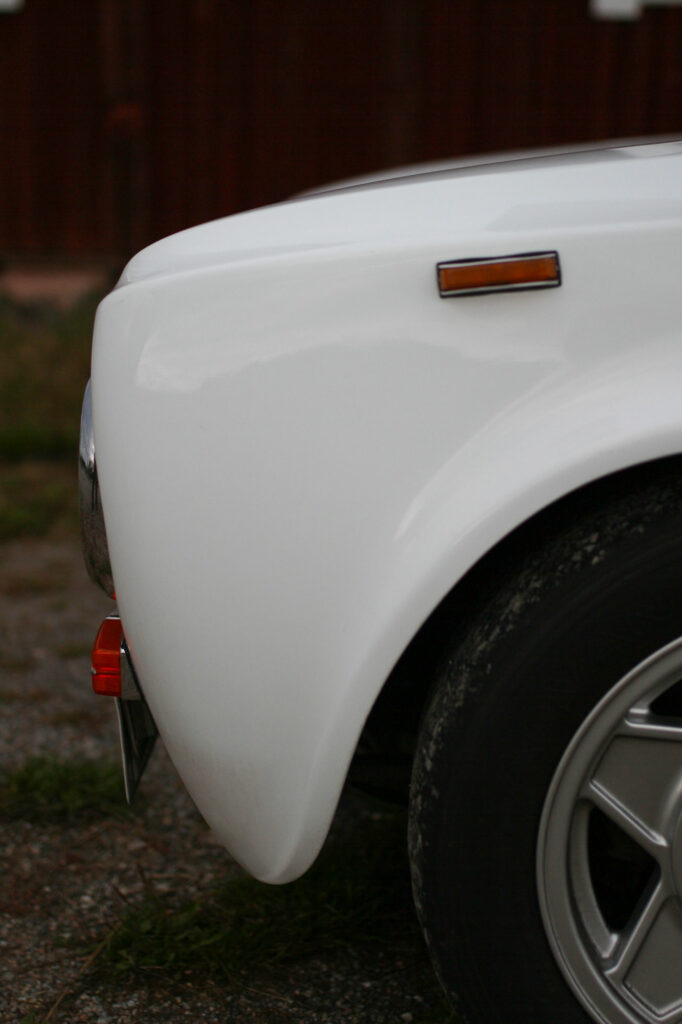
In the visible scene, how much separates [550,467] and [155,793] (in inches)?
62.8

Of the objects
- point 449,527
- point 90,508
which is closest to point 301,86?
point 90,508

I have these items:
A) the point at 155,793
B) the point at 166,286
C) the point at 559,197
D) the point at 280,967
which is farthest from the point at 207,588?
the point at 155,793

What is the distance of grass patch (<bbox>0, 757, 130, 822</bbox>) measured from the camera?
2.41 metres

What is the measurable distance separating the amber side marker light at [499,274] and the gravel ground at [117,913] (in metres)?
1.22

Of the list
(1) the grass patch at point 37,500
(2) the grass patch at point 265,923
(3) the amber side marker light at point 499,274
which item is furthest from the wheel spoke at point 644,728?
(1) the grass patch at point 37,500

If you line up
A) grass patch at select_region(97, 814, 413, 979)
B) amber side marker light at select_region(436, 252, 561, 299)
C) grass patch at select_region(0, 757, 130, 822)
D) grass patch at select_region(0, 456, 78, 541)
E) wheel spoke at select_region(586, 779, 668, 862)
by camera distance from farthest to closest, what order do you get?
grass patch at select_region(0, 456, 78, 541) < grass patch at select_region(0, 757, 130, 822) < grass patch at select_region(97, 814, 413, 979) < wheel spoke at select_region(586, 779, 668, 862) < amber side marker light at select_region(436, 252, 561, 299)

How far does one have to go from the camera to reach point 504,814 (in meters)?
1.38

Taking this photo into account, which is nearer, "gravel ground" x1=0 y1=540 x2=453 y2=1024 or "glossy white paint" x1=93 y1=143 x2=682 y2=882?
"glossy white paint" x1=93 y1=143 x2=682 y2=882

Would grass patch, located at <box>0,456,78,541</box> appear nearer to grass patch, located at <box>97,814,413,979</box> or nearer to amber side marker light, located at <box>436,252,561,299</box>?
grass patch, located at <box>97,814,413,979</box>

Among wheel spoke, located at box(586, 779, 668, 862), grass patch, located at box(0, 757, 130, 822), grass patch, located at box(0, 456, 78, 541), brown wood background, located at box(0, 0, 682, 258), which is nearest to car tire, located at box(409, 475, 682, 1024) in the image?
wheel spoke, located at box(586, 779, 668, 862)

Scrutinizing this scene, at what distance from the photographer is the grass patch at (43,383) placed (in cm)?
532

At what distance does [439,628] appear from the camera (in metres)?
1.54

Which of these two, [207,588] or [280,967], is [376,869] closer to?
[280,967]

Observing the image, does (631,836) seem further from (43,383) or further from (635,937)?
(43,383)
